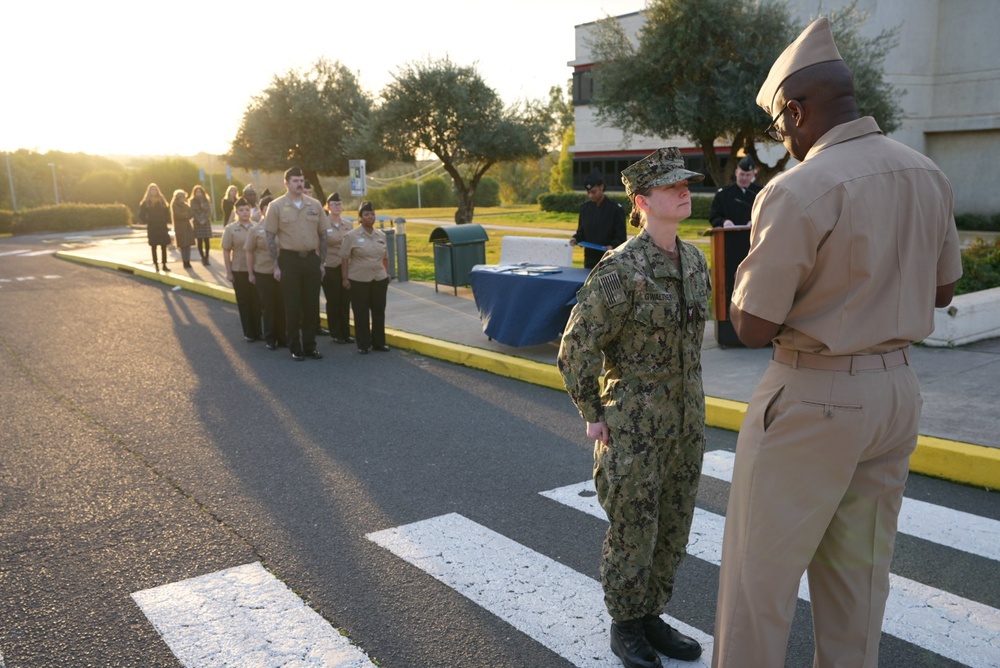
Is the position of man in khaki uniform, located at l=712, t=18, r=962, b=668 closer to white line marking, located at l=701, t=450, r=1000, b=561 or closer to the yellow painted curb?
white line marking, located at l=701, t=450, r=1000, b=561

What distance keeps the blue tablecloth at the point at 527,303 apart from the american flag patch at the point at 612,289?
575 centimetres

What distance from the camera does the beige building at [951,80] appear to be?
32531 millimetres

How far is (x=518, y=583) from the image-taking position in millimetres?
4324

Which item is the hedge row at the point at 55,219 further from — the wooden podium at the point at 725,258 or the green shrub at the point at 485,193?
the wooden podium at the point at 725,258

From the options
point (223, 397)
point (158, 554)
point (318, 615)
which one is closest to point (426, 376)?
point (223, 397)

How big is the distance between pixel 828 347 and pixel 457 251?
11.9 metres

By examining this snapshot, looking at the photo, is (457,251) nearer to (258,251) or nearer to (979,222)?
(258,251)

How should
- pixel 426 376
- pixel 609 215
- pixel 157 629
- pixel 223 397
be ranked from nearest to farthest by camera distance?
pixel 157 629 < pixel 223 397 < pixel 426 376 < pixel 609 215

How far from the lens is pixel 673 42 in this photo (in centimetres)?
2494

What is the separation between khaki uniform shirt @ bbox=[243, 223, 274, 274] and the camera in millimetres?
10648

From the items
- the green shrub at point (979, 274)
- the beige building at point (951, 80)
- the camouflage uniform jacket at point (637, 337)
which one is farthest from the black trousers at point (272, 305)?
the beige building at point (951, 80)

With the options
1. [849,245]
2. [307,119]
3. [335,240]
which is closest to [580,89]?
[307,119]

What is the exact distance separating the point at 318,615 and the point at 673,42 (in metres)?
23.8

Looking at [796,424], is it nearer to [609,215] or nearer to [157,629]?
[157,629]
